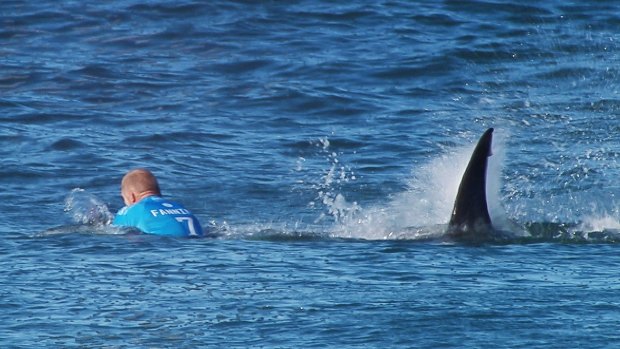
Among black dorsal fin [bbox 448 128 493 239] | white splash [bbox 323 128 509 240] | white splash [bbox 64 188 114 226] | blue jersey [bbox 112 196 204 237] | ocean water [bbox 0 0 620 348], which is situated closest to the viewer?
ocean water [bbox 0 0 620 348]

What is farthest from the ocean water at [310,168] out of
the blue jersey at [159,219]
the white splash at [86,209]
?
the blue jersey at [159,219]

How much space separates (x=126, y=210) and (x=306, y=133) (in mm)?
6120

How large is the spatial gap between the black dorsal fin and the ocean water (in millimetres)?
305

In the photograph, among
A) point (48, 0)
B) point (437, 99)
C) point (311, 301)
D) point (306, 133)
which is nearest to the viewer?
point (311, 301)

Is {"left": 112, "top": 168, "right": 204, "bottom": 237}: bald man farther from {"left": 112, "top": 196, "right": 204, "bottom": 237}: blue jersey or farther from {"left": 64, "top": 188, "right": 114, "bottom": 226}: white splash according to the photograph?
{"left": 64, "top": 188, "right": 114, "bottom": 226}: white splash

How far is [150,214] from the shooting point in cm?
1183

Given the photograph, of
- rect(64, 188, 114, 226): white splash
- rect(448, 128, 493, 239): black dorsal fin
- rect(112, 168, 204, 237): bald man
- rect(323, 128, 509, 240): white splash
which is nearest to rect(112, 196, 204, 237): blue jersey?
rect(112, 168, 204, 237): bald man

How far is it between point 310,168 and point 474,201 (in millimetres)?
4871

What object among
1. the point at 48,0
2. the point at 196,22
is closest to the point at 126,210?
the point at 196,22

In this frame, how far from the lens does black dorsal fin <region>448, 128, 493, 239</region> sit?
444 inches

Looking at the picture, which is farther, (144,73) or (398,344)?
Answer: (144,73)

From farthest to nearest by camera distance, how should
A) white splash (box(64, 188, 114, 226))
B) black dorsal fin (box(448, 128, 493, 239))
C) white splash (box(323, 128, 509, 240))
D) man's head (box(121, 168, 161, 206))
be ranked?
white splash (box(64, 188, 114, 226)), white splash (box(323, 128, 509, 240)), man's head (box(121, 168, 161, 206)), black dorsal fin (box(448, 128, 493, 239))

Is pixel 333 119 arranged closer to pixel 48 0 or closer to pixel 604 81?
pixel 604 81

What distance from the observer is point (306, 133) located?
17.9 meters
